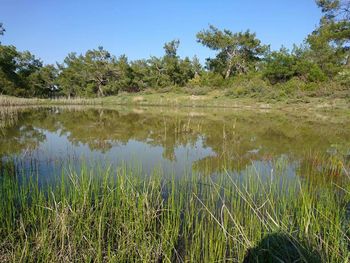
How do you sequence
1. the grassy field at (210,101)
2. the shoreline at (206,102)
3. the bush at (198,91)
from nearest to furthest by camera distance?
the shoreline at (206,102), the grassy field at (210,101), the bush at (198,91)

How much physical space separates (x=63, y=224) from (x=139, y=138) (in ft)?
→ 22.2

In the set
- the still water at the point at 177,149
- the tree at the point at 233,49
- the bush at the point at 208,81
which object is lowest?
the still water at the point at 177,149

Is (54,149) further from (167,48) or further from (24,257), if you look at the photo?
(167,48)

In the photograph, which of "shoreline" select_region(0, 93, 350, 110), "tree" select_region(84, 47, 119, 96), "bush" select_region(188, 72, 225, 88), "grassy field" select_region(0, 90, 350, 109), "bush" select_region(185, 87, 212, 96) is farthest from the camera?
"tree" select_region(84, 47, 119, 96)

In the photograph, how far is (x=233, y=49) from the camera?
133ft

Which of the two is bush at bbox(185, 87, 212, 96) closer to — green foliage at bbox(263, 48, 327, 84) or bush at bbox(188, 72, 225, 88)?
bush at bbox(188, 72, 225, 88)

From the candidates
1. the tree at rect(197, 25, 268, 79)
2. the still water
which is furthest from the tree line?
the still water

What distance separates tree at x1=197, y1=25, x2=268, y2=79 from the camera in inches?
1569

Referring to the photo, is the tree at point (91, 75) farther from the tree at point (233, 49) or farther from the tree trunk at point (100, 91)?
the tree at point (233, 49)

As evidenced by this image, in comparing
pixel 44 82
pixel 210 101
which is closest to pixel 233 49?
pixel 210 101

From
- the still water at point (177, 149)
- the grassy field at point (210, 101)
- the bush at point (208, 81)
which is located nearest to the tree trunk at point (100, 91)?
the grassy field at point (210, 101)

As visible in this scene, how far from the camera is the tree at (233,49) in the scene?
131 ft

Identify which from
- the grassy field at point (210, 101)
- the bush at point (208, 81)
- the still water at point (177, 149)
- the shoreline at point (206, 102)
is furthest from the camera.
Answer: the bush at point (208, 81)

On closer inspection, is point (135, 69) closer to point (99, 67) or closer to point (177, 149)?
point (99, 67)
